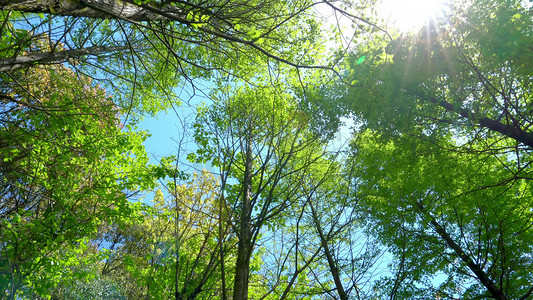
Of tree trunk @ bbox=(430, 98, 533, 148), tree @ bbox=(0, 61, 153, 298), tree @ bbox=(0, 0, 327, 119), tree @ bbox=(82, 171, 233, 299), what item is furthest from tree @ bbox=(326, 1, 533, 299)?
tree @ bbox=(0, 61, 153, 298)

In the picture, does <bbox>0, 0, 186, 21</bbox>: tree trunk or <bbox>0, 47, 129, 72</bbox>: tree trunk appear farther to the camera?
<bbox>0, 47, 129, 72</bbox>: tree trunk

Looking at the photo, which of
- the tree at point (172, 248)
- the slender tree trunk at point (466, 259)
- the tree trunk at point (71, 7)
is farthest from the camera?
the slender tree trunk at point (466, 259)

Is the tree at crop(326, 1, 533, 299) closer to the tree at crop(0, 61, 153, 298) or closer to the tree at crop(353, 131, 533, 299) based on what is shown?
the tree at crop(353, 131, 533, 299)

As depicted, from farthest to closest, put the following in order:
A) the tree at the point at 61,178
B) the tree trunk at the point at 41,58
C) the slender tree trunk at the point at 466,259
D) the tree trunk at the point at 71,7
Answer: the slender tree trunk at the point at 466,259
the tree at the point at 61,178
the tree trunk at the point at 41,58
the tree trunk at the point at 71,7

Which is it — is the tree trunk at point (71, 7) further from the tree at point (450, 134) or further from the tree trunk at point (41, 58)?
the tree at point (450, 134)

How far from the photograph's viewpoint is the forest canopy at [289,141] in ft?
13.6

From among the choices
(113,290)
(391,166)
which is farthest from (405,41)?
(113,290)

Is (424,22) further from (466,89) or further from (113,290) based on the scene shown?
(113,290)

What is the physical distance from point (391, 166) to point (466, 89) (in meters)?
3.17

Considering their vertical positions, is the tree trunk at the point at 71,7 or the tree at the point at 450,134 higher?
the tree at the point at 450,134

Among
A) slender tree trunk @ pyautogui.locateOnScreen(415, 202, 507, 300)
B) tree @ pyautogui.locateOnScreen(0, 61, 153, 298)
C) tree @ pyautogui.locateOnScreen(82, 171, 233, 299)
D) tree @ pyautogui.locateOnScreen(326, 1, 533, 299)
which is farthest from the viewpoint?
slender tree trunk @ pyautogui.locateOnScreen(415, 202, 507, 300)

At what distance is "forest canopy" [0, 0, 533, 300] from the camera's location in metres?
4.15

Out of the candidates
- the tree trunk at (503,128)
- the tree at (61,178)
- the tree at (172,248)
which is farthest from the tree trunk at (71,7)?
the tree trunk at (503,128)

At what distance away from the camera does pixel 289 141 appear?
5.43 meters
